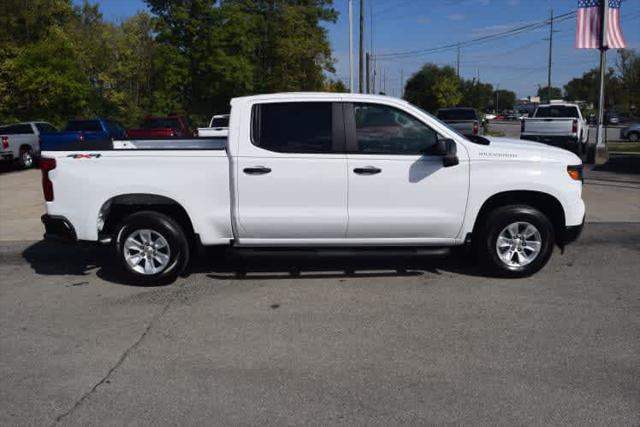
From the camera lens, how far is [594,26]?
1775 cm

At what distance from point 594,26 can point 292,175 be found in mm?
14713

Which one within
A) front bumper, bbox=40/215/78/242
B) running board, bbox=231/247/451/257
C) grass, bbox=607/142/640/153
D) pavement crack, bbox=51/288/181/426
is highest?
front bumper, bbox=40/215/78/242

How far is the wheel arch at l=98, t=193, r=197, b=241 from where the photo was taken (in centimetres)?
651

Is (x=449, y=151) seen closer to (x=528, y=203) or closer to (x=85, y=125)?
(x=528, y=203)

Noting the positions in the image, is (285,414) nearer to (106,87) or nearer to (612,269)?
(612,269)

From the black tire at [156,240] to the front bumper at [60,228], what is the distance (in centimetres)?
48

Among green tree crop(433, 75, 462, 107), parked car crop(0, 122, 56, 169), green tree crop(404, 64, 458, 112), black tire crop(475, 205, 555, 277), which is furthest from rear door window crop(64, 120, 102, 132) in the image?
green tree crop(404, 64, 458, 112)

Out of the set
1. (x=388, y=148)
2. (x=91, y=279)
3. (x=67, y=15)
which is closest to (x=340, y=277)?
(x=388, y=148)

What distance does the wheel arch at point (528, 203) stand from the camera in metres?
6.69

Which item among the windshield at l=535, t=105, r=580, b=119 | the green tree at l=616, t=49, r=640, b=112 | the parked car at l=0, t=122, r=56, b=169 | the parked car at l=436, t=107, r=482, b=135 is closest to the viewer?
the parked car at l=0, t=122, r=56, b=169

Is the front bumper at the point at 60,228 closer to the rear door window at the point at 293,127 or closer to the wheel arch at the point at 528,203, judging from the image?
the rear door window at the point at 293,127

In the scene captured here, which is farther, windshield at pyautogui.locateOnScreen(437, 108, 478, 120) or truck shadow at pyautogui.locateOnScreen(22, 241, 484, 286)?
windshield at pyautogui.locateOnScreen(437, 108, 478, 120)

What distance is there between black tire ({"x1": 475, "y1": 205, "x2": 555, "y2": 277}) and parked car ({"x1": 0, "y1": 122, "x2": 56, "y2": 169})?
17.3 metres

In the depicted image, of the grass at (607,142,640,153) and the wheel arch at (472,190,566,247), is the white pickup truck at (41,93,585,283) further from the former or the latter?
the grass at (607,142,640,153)
